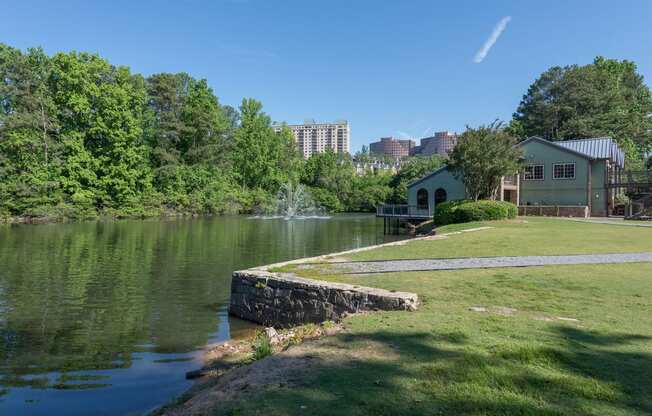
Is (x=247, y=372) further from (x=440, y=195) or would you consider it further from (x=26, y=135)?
(x=26, y=135)

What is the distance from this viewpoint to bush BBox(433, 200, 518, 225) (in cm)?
2508

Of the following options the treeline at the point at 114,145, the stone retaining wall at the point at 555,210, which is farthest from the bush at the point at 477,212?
the treeline at the point at 114,145

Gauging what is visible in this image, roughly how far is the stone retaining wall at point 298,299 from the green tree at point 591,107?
173 feet

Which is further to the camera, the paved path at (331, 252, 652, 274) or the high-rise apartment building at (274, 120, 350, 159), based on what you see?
the high-rise apartment building at (274, 120, 350, 159)

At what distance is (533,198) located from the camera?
1405 inches

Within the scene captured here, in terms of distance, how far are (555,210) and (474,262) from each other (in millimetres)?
25899

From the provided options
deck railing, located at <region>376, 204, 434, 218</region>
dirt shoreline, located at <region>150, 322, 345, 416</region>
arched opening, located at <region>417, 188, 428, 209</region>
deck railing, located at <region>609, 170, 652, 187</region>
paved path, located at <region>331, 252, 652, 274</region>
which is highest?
deck railing, located at <region>609, 170, 652, 187</region>

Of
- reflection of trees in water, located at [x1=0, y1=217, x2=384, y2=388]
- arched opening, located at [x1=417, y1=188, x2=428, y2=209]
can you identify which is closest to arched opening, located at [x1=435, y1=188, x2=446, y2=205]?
arched opening, located at [x1=417, y1=188, x2=428, y2=209]

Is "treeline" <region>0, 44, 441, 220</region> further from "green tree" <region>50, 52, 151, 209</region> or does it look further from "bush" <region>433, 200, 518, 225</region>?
"bush" <region>433, 200, 518, 225</region>

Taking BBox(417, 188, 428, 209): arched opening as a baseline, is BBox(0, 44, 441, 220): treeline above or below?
above

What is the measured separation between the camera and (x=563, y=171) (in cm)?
3444

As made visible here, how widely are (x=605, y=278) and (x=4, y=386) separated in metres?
10.4

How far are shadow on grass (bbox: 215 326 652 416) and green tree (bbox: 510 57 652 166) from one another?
54785mm

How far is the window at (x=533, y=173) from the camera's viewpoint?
116 ft
